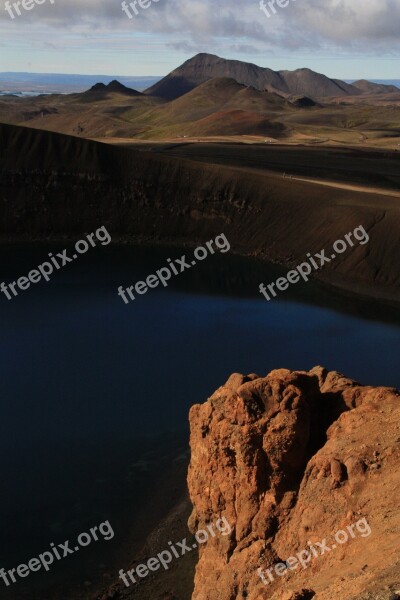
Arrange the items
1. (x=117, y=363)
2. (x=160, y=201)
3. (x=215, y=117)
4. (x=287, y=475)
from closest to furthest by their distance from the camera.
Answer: (x=287, y=475)
(x=117, y=363)
(x=160, y=201)
(x=215, y=117)

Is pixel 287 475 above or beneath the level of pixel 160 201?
beneath

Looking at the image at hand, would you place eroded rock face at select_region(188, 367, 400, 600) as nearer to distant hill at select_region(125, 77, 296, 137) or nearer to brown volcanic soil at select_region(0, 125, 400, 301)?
brown volcanic soil at select_region(0, 125, 400, 301)

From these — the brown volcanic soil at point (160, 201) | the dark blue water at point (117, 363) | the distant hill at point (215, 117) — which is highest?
the distant hill at point (215, 117)

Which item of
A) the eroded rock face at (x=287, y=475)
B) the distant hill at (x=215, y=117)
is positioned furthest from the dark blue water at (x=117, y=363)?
the distant hill at (x=215, y=117)

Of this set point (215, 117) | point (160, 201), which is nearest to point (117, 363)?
point (160, 201)

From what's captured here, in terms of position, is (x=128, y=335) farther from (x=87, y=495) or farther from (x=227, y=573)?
(x=227, y=573)

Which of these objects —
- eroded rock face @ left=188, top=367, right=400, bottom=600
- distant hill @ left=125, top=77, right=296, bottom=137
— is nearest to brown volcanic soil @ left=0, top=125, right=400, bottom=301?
eroded rock face @ left=188, top=367, right=400, bottom=600

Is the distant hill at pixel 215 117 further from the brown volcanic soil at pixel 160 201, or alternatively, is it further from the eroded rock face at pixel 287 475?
the eroded rock face at pixel 287 475

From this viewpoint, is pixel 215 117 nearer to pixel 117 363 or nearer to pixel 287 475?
pixel 117 363
